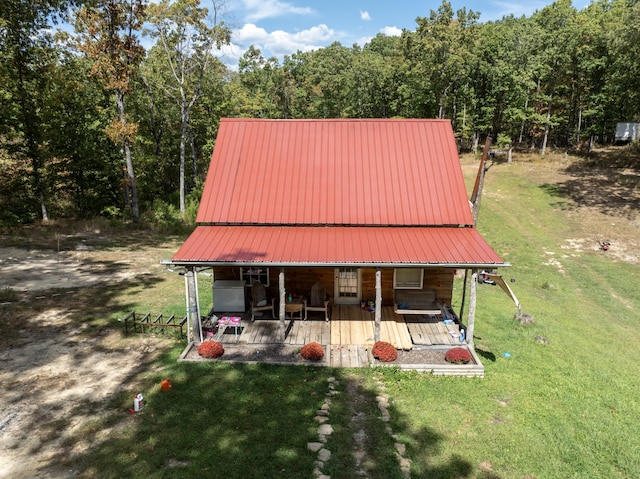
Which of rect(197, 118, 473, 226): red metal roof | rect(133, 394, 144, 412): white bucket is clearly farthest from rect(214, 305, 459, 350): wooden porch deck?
rect(133, 394, 144, 412): white bucket

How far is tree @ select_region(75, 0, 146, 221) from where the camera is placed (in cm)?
2267

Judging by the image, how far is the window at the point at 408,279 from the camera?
1354 centimetres

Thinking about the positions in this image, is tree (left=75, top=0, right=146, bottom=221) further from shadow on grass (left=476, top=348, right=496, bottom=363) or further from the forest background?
shadow on grass (left=476, top=348, right=496, bottom=363)

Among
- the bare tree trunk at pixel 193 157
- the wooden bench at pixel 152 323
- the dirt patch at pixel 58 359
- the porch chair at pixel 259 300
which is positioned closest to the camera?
the dirt patch at pixel 58 359

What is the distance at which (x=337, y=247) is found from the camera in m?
11.8

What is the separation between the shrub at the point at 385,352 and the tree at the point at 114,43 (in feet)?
69.3

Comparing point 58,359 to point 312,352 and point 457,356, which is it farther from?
point 457,356

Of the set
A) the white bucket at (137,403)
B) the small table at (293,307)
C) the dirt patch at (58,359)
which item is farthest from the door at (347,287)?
the white bucket at (137,403)

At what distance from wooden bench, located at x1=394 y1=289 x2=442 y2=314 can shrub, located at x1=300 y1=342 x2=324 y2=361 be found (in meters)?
3.06

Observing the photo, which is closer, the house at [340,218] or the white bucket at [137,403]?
the white bucket at [137,403]

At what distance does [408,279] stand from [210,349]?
690cm

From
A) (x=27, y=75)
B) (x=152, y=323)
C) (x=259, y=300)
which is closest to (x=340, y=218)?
(x=259, y=300)

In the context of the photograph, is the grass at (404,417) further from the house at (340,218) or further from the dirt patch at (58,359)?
the house at (340,218)

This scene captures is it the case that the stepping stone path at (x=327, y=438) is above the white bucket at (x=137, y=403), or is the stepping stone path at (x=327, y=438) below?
below
